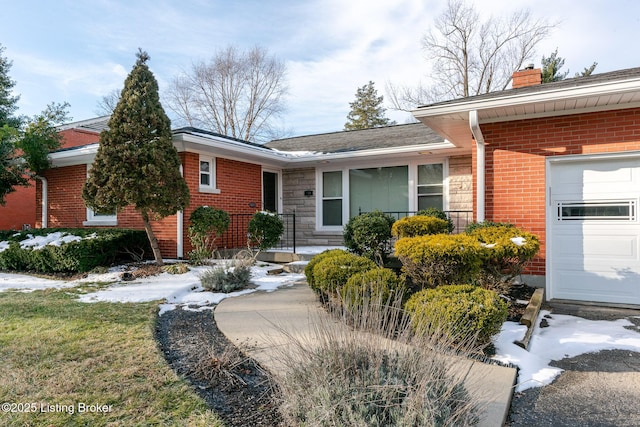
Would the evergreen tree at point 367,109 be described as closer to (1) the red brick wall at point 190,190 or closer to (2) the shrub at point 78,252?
(1) the red brick wall at point 190,190

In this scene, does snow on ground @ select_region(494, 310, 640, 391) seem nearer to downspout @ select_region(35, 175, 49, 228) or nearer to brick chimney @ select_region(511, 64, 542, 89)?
brick chimney @ select_region(511, 64, 542, 89)

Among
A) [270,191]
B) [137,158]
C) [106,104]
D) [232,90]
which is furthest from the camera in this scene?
[106,104]

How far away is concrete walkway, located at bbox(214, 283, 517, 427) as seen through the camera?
233cm

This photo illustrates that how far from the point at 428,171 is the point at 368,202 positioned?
5.57ft

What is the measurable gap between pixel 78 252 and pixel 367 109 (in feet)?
89.9

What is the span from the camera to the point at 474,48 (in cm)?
2047

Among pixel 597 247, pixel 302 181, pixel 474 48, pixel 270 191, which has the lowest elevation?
pixel 597 247

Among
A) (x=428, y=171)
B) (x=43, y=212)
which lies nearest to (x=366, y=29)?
(x=428, y=171)

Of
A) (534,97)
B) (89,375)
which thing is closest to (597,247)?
(534,97)

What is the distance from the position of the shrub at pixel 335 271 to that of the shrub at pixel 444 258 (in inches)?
22.7

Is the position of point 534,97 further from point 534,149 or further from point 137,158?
point 137,158

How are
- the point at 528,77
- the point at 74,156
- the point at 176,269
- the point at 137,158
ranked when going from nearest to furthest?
the point at 137,158 → the point at 176,269 → the point at 528,77 → the point at 74,156

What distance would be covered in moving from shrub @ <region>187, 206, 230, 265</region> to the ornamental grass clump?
5894mm

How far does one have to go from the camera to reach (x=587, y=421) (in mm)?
2342
